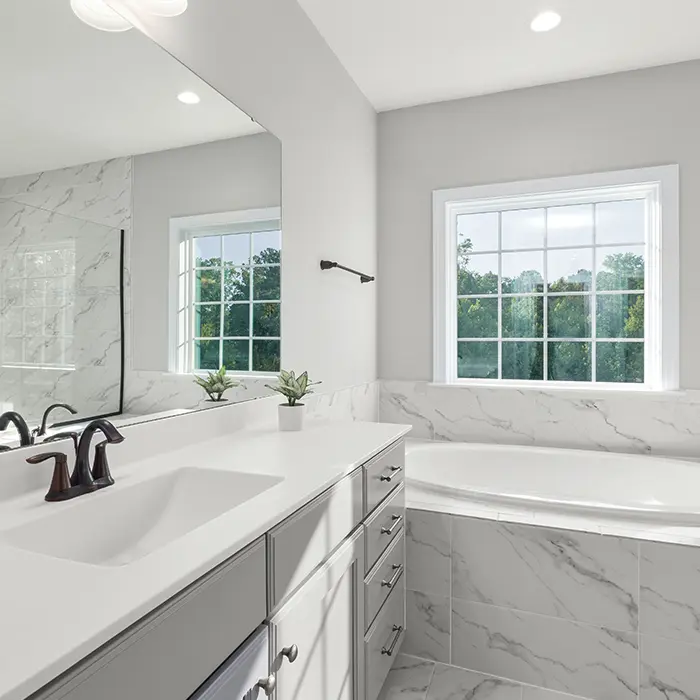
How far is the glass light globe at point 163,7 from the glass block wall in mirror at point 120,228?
0.09 meters

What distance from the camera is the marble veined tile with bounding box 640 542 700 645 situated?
1.66 meters

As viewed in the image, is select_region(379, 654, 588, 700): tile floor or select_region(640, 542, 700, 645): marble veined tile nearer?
select_region(640, 542, 700, 645): marble veined tile

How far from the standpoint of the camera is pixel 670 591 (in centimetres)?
169

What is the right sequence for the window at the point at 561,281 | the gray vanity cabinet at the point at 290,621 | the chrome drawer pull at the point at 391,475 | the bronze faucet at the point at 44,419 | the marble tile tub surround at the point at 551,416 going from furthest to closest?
the window at the point at 561,281
the marble tile tub surround at the point at 551,416
the chrome drawer pull at the point at 391,475
the bronze faucet at the point at 44,419
the gray vanity cabinet at the point at 290,621

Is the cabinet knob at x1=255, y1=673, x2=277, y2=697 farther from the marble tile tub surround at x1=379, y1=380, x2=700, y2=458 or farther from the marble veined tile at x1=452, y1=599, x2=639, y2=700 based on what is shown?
the marble tile tub surround at x1=379, y1=380, x2=700, y2=458

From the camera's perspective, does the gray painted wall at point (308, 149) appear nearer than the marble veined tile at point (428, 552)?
Yes

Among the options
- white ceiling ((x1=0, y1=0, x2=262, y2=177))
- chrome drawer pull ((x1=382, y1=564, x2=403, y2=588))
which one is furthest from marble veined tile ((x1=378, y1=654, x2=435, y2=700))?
white ceiling ((x1=0, y1=0, x2=262, y2=177))

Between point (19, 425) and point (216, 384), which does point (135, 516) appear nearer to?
point (19, 425)

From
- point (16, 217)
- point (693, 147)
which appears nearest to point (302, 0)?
point (16, 217)

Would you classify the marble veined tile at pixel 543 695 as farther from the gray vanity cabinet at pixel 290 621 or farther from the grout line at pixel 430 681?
the gray vanity cabinet at pixel 290 621

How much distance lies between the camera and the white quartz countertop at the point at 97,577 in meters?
0.54

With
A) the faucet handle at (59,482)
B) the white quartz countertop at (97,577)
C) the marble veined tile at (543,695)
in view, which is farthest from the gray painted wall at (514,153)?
the faucet handle at (59,482)

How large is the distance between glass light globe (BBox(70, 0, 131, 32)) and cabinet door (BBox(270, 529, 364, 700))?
1.42 m

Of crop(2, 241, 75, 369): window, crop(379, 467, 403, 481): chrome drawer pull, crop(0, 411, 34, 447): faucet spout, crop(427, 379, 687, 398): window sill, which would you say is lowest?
crop(379, 467, 403, 481): chrome drawer pull
